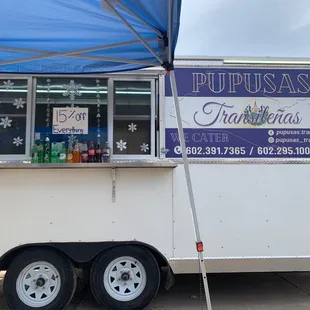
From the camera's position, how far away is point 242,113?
4.62 m

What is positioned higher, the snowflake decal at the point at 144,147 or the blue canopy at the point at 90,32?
the blue canopy at the point at 90,32

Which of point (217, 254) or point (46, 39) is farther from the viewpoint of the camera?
point (217, 254)

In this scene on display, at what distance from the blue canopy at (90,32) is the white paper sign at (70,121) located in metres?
0.60

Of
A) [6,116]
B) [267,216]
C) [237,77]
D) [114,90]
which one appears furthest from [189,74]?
[6,116]

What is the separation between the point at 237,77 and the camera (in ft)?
15.3

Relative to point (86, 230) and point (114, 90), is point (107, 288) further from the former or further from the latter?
point (114, 90)

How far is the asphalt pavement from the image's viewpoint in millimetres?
4691

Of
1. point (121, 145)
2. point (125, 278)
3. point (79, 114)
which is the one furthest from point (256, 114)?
point (125, 278)

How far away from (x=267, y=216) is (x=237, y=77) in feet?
5.53

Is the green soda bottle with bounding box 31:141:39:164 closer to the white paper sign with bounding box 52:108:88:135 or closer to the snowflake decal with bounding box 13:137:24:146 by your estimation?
the snowflake decal with bounding box 13:137:24:146

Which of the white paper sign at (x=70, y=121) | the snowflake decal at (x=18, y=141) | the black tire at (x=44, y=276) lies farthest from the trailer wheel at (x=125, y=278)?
the snowflake decal at (x=18, y=141)

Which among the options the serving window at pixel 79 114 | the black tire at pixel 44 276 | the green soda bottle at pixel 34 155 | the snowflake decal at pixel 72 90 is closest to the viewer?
the black tire at pixel 44 276

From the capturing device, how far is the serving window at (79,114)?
15.0 ft

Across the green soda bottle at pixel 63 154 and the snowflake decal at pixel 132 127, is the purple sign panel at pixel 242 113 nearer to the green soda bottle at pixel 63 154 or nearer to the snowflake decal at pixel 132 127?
the snowflake decal at pixel 132 127
